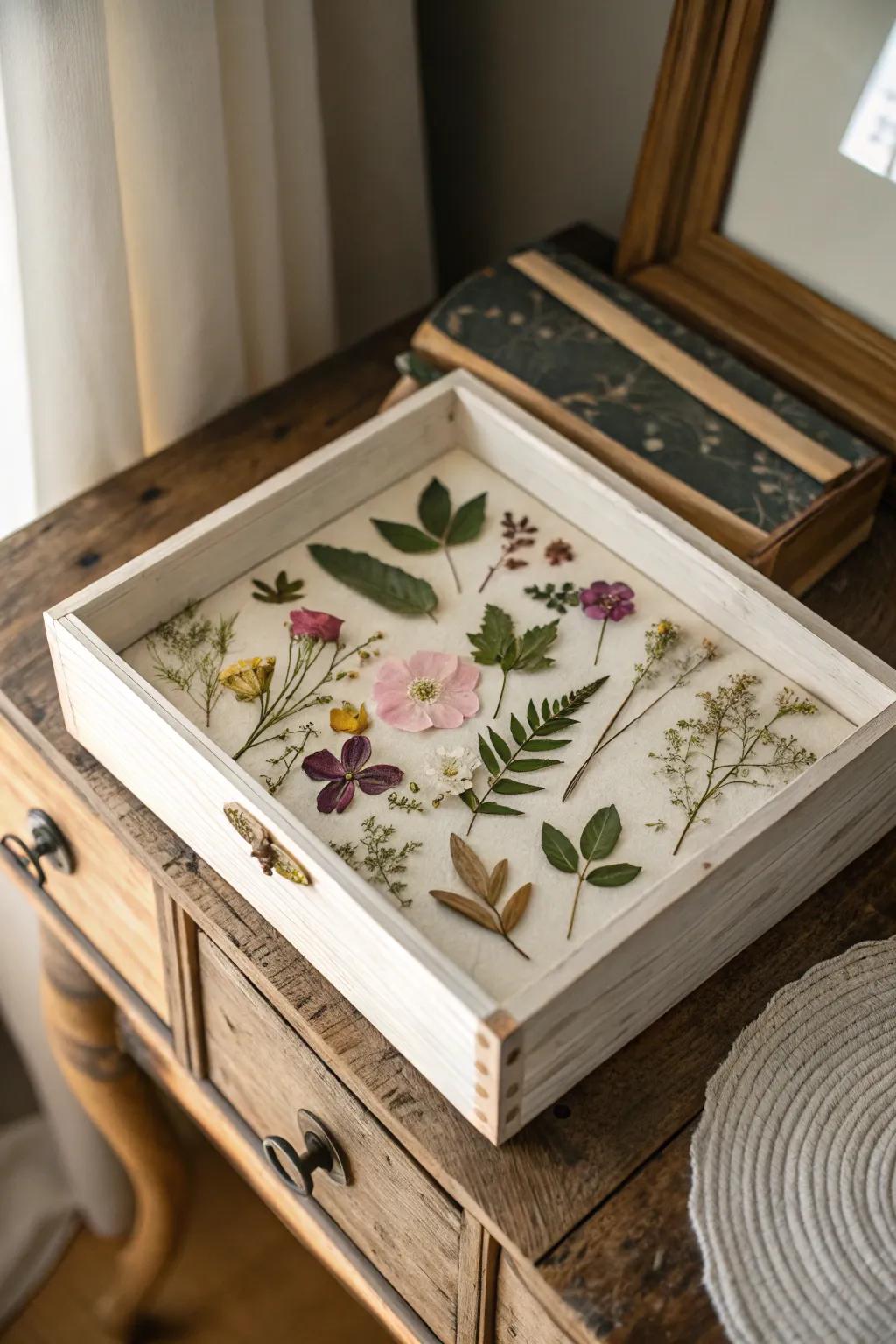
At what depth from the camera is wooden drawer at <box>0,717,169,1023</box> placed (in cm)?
77

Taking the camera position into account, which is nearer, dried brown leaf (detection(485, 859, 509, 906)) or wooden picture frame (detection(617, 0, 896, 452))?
dried brown leaf (detection(485, 859, 509, 906))

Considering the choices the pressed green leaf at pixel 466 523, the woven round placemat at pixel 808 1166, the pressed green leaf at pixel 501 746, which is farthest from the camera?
the pressed green leaf at pixel 466 523

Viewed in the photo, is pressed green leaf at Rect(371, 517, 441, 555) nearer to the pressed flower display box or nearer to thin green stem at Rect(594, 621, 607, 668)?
the pressed flower display box

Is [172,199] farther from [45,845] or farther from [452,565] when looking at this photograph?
[45,845]

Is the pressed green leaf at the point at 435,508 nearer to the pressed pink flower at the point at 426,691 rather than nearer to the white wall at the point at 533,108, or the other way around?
the pressed pink flower at the point at 426,691

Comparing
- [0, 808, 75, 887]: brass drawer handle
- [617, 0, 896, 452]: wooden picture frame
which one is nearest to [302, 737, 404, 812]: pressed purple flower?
[0, 808, 75, 887]: brass drawer handle

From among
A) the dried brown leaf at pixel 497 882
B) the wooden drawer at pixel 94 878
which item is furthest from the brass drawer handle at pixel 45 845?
the dried brown leaf at pixel 497 882

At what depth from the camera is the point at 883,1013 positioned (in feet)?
2.04

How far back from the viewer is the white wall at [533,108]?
3.08 feet

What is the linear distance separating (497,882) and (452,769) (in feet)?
0.21

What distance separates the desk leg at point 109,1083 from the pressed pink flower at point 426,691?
432 millimetres

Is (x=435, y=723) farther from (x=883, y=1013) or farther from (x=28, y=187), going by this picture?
(x=28, y=187)

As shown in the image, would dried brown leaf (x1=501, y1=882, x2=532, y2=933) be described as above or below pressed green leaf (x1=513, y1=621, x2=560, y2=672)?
below

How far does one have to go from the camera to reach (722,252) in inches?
33.1
